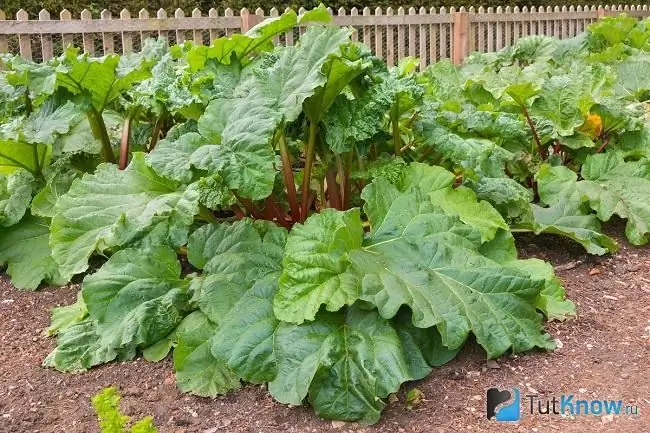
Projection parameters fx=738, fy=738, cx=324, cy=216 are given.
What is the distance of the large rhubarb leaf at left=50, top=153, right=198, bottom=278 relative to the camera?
8.27 ft

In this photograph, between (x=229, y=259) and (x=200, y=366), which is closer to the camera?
(x=200, y=366)

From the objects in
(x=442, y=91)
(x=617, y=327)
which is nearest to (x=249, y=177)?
(x=617, y=327)

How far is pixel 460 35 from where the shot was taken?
11320mm

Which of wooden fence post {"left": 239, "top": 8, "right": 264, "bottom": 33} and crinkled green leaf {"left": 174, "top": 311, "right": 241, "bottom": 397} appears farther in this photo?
wooden fence post {"left": 239, "top": 8, "right": 264, "bottom": 33}

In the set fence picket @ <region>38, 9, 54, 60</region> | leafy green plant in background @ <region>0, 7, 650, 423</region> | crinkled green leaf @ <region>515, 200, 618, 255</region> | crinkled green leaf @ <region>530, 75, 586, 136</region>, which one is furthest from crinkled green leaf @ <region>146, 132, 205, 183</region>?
fence picket @ <region>38, 9, 54, 60</region>

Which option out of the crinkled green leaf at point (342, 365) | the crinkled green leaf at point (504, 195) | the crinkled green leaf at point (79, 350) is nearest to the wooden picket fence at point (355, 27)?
the crinkled green leaf at point (79, 350)

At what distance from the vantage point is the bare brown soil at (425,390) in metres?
2.16

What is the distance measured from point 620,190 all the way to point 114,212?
7.90 feet

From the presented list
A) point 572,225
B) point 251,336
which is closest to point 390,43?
point 572,225

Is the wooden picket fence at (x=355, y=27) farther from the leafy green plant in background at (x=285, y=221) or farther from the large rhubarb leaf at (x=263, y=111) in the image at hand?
the large rhubarb leaf at (x=263, y=111)

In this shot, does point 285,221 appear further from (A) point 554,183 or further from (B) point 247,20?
(B) point 247,20

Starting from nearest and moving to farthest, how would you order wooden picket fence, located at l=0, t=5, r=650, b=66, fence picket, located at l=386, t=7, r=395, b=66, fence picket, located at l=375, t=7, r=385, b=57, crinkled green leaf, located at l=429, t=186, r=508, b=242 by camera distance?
crinkled green leaf, located at l=429, t=186, r=508, b=242
wooden picket fence, located at l=0, t=5, r=650, b=66
fence picket, located at l=375, t=7, r=385, b=57
fence picket, located at l=386, t=7, r=395, b=66

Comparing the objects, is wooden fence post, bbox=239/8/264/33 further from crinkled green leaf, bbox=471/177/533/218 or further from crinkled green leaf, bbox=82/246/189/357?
crinkled green leaf, bbox=82/246/189/357

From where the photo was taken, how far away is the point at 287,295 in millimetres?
2324
